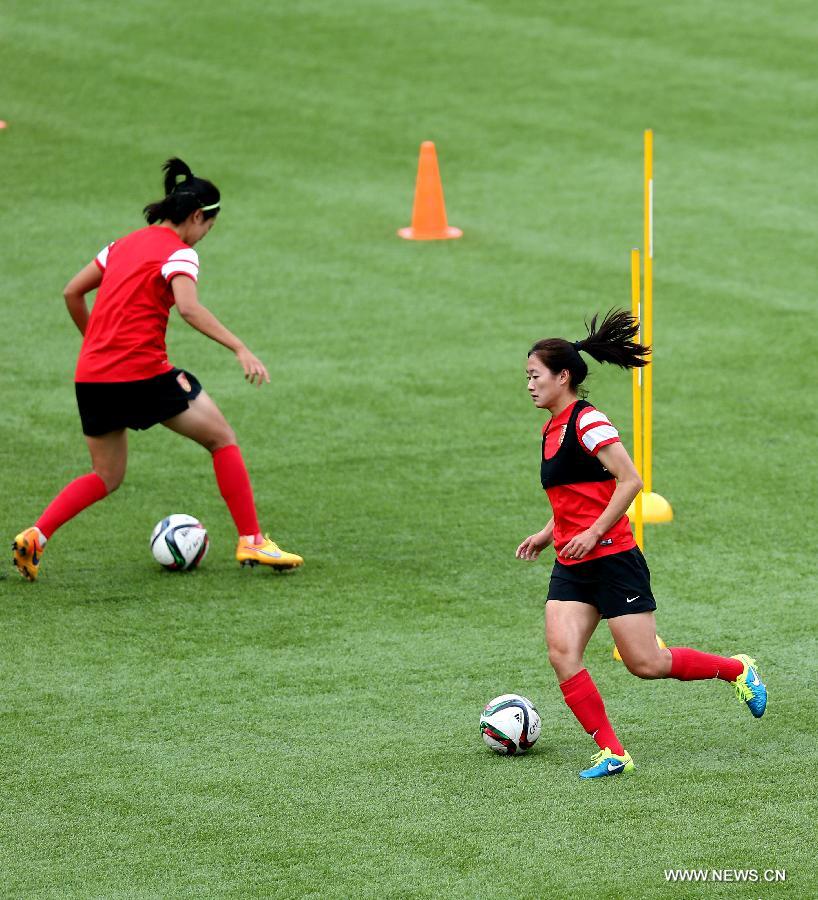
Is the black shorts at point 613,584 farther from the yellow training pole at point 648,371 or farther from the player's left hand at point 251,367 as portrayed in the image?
the player's left hand at point 251,367

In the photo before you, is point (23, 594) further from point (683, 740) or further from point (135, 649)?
point (683, 740)

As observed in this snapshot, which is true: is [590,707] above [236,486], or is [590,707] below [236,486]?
below

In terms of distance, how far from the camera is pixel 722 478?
9594 millimetres

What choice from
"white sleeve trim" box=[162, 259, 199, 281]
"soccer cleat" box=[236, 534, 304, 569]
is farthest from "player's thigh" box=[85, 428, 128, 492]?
"white sleeve trim" box=[162, 259, 199, 281]

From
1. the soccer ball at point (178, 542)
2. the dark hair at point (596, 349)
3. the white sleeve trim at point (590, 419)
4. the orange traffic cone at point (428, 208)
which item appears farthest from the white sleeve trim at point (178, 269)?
the orange traffic cone at point (428, 208)

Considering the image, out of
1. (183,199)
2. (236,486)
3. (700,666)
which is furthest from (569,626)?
(183,199)

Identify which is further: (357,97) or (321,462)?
(357,97)

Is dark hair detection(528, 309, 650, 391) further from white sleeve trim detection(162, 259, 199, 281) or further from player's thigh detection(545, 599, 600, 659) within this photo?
white sleeve trim detection(162, 259, 199, 281)

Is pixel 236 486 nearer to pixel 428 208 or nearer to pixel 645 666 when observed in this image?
pixel 645 666

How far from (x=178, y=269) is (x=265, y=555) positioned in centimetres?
158

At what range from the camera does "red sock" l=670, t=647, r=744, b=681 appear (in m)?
6.21

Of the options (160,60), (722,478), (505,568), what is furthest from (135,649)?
(160,60)

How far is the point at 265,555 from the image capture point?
8414 mm

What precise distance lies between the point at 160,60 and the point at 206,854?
1614cm
